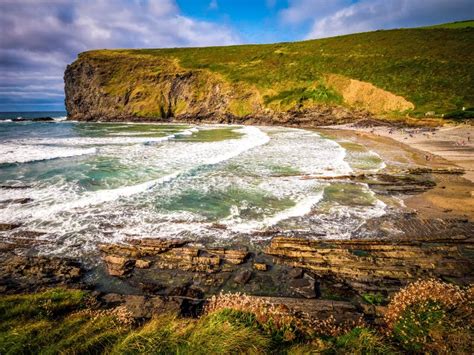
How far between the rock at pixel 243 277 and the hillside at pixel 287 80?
182ft

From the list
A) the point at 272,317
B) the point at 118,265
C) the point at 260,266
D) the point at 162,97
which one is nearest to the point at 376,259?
the point at 260,266

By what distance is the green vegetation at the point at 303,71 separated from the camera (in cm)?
5812

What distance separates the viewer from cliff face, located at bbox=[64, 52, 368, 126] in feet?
216

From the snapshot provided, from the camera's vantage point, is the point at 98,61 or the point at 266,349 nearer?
the point at 266,349

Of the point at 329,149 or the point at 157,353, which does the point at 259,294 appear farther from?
the point at 329,149

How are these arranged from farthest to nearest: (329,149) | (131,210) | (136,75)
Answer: (136,75)
(329,149)
(131,210)

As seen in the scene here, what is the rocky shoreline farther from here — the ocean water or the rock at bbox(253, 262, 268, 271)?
the ocean water

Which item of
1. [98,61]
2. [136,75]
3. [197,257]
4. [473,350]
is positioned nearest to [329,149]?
[197,257]

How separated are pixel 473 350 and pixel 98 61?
110 meters

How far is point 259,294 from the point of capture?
7.12 metres

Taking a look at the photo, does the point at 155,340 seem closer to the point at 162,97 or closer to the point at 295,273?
the point at 295,273

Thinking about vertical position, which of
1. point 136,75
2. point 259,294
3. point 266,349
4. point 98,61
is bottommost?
point 259,294

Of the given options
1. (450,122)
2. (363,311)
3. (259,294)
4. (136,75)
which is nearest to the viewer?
(363,311)

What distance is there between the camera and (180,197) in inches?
576
